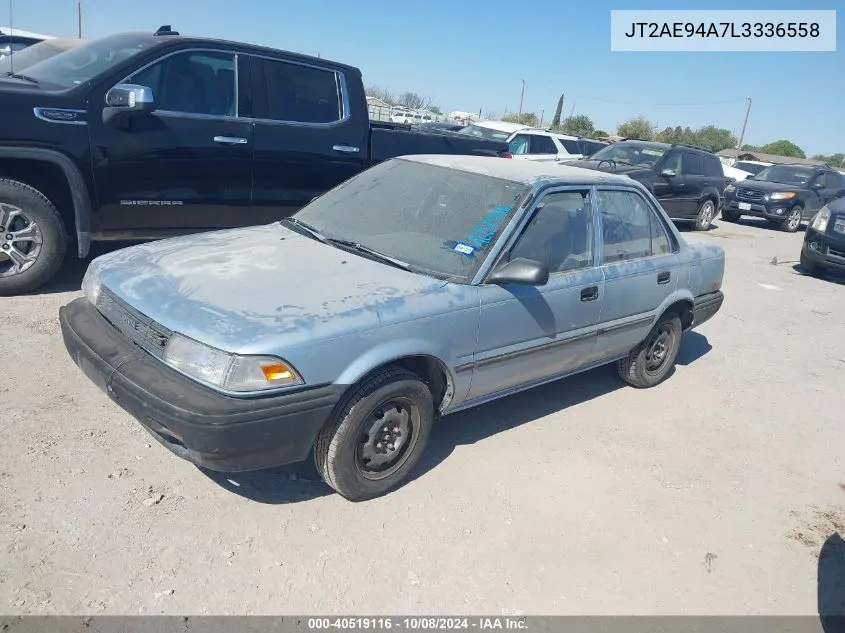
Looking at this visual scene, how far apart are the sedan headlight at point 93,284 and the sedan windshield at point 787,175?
1701cm

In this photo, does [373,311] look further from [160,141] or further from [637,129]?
[637,129]

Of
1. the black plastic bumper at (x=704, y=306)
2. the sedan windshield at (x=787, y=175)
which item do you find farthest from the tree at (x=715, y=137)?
the black plastic bumper at (x=704, y=306)

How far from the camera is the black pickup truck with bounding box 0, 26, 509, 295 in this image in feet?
15.5

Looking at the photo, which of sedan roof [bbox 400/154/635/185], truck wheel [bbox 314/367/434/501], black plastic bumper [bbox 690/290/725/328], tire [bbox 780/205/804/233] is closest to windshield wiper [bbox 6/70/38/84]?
sedan roof [bbox 400/154/635/185]

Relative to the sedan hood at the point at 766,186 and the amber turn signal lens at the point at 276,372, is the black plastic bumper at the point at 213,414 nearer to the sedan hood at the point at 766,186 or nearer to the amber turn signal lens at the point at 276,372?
the amber turn signal lens at the point at 276,372

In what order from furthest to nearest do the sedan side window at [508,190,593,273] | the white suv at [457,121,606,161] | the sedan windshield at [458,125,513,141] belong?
the sedan windshield at [458,125,513,141] → the white suv at [457,121,606,161] → the sedan side window at [508,190,593,273]

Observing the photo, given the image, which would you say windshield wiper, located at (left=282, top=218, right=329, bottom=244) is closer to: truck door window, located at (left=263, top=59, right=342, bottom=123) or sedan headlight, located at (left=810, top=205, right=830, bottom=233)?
truck door window, located at (left=263, top=59, right=342, bottom=123)

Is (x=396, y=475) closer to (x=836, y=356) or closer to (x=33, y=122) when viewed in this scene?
(x=33, y=122)

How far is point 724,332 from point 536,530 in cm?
452

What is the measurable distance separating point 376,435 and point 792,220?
51.8 feet

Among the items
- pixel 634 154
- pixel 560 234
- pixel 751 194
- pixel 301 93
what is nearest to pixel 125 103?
pixel 301 93

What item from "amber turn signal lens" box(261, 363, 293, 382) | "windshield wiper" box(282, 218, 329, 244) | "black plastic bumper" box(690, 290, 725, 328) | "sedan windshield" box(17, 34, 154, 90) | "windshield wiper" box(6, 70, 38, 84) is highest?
"sedan windshield" box(17, 34, 154, 90)

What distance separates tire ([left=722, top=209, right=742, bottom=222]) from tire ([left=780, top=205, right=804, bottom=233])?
1030mm

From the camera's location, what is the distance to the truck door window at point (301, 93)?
5.70 meters
